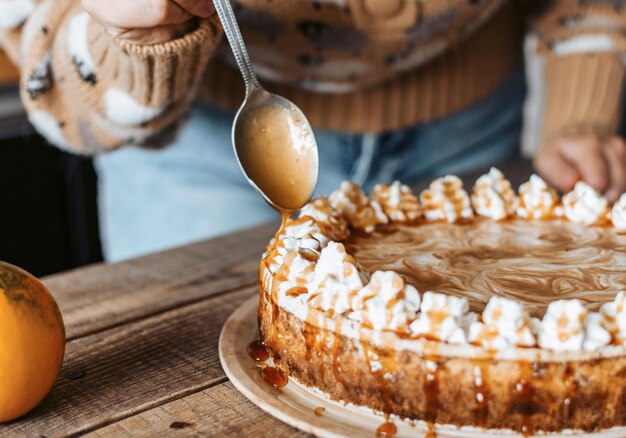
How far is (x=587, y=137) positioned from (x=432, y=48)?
0.36 m

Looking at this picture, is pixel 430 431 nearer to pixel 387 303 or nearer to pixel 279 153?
pixel 387 303

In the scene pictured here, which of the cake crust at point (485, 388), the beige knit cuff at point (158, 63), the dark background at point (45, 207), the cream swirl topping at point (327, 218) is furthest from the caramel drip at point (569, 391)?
the dark background at point (45, 207)

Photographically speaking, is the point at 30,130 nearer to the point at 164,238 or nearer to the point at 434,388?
the point at 164,238

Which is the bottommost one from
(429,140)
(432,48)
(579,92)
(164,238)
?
(164,238)

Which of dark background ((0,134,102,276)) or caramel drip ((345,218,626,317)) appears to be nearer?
caramel drip ((345,218,626,317))

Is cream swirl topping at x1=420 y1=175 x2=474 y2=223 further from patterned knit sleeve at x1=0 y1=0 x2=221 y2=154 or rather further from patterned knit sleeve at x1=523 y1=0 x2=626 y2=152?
patterned knit sleeve at x1=523 y1=0 x2=626 y2=152

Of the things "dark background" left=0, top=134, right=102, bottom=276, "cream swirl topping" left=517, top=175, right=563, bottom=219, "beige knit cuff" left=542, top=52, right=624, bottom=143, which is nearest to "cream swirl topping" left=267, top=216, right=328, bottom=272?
"cream swirl topping" left=517, top=175, right=563, bottom=219

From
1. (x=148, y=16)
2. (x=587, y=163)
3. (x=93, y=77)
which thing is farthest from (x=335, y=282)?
(x=587, y=163)

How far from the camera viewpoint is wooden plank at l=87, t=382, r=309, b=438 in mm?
750

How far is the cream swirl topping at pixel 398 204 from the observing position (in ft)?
3.54

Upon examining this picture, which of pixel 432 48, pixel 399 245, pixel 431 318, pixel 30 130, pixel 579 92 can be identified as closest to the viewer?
pixel 431 318

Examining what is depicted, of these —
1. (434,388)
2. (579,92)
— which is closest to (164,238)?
(579,92)

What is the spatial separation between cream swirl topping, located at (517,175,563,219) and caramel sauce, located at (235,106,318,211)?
12.4 inches

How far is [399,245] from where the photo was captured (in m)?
0.98
